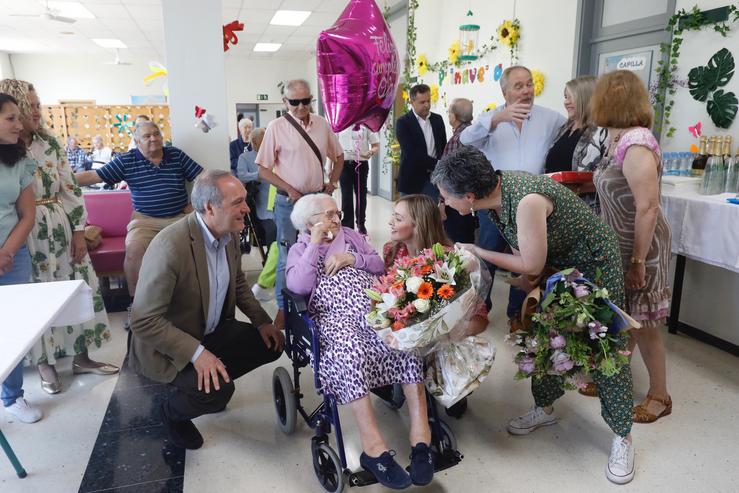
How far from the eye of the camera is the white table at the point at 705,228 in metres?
2.57

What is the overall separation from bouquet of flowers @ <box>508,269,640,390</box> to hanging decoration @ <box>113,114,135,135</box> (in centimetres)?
900

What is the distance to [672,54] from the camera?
3391 mm

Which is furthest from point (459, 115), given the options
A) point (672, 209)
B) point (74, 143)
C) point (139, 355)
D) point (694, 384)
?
point (74, 143)

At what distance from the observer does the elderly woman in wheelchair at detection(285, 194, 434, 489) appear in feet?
5.73

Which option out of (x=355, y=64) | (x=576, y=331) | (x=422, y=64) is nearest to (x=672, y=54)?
(x=355, y=64)

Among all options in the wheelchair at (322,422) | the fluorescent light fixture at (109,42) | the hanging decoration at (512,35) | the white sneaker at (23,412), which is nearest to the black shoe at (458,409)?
the wheelchair at (322,422)

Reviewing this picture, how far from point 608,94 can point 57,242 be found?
102 inches

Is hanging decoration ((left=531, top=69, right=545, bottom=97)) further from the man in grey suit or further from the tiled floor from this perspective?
the man in grey suit

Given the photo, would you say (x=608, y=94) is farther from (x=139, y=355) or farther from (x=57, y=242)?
(x=57, y=242)

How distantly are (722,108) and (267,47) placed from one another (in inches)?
386

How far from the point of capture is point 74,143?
776 centimetres

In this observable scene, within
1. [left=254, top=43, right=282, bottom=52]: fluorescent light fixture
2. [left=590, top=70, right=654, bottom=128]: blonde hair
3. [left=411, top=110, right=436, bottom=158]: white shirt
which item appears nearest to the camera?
[left=590, top=70, right=654, bottom=128]: blonde hair

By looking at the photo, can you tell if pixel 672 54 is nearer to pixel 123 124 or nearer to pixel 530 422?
pixel 530 422

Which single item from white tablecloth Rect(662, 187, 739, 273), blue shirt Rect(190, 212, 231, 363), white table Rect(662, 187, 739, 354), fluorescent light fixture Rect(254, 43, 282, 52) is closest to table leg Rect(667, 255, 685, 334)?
white table Rect(662, 187, 739, 354)
